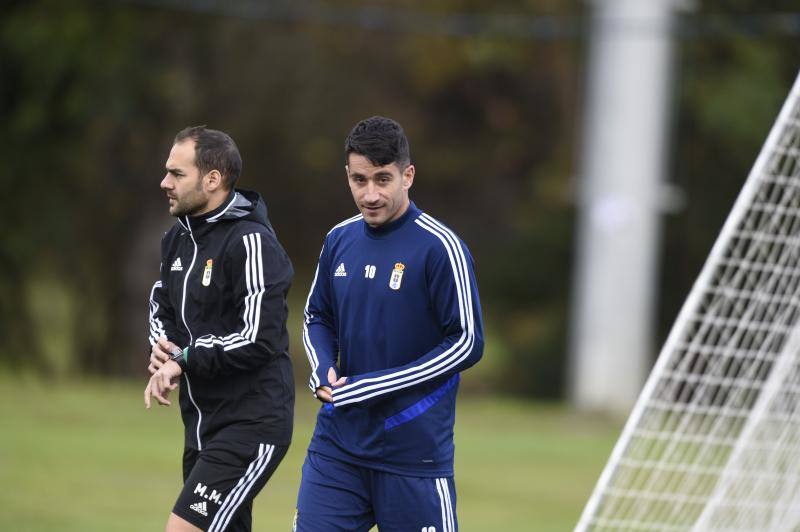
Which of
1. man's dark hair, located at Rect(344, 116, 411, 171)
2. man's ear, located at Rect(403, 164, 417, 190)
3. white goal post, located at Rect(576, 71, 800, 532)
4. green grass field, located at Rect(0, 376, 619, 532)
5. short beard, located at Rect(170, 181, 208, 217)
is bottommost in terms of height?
green grass field, located at Rect(0, 376, 619, 532)

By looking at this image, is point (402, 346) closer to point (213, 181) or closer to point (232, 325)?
point (232, 325)

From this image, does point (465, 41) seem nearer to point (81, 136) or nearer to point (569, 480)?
point (81, 136)

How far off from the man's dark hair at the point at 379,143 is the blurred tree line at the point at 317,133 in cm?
1443

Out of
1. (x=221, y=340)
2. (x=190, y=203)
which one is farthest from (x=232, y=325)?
(x=190, y=203)

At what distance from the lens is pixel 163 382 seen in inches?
235

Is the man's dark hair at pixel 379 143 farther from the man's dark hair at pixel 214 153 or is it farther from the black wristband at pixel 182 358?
the black wristband at pixel 182 358

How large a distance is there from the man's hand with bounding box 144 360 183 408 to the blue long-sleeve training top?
61cm

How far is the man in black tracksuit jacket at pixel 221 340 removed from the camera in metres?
6.05

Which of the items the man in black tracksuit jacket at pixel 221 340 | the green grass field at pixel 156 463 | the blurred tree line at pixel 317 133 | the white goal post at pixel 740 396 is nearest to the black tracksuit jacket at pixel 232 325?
the man in black tracksuit jacket at pixel 221 340

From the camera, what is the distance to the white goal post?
21.7ft

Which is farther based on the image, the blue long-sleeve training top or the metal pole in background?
the metal pole in background

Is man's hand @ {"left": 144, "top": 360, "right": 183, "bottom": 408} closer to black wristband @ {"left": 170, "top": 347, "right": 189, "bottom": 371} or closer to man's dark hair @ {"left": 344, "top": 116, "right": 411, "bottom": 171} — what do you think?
black wristband @ {"left": 170, "top": 347, "right": 189, "bottom": 371}

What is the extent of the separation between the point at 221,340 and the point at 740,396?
3.19 meters

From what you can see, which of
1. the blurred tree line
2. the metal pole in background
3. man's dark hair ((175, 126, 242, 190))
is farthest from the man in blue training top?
the blurred tree line
